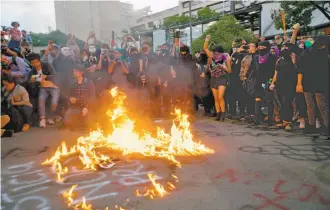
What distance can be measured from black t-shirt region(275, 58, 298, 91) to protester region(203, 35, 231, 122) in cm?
156

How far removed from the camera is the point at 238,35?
79.9 ft

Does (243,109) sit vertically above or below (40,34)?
below

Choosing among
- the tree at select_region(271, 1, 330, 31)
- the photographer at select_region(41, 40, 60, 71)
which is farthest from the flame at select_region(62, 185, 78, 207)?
the tree at select_region(271, 1, 330, 31)

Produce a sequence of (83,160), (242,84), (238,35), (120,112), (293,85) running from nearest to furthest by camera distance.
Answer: (83,160), (120,112), (293,85), (242,84), (238,35)

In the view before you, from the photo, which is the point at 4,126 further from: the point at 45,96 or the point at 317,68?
the point at 317,68

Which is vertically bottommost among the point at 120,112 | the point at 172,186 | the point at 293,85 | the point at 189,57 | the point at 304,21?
the point at 172,186

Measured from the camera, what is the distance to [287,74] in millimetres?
6660

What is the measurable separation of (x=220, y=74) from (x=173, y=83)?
66.7 inches

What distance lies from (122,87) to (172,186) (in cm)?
587

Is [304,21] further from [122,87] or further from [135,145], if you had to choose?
[135,145]

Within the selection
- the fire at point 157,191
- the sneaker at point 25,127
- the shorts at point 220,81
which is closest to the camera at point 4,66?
the sneaker at point 25,127

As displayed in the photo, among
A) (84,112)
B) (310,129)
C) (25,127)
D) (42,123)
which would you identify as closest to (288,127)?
(310,129)

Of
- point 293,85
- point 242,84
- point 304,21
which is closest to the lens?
point 293,85

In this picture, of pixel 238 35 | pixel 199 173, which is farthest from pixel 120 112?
pixel 238 35
